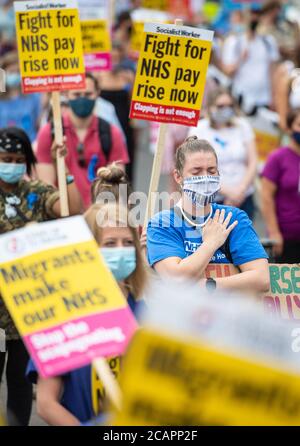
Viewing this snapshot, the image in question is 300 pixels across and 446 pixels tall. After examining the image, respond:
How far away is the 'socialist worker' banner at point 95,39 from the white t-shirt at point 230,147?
1780 millimetres

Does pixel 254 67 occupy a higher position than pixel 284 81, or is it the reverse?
pixel 284 81

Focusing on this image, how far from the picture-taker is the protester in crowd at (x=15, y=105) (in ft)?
45.0

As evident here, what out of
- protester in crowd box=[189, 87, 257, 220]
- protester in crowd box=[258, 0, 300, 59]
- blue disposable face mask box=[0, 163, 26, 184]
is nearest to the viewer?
blue disposable face mask box=[0, 163, 26, 184]

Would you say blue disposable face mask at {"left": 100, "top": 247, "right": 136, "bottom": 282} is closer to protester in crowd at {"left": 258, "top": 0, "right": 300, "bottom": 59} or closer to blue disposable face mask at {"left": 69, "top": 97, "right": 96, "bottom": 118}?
blue disposable face mask at {"left": 69, "top": 97, "right": 96, "bottom": 118}

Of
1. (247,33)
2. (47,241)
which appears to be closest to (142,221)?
(47,241)

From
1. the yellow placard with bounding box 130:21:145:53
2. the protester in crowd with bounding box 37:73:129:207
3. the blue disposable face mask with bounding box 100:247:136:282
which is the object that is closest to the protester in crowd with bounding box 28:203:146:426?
the blue disposable face mask with bounding box 100:247:136:282

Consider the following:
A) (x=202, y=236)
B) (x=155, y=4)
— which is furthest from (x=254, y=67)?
(x=202, y=236)

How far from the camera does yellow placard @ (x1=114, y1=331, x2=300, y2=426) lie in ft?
10.1

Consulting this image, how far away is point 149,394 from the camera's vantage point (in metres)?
3.12

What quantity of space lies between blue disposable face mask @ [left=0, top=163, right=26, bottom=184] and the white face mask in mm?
1121

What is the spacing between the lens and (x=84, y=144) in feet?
29.4

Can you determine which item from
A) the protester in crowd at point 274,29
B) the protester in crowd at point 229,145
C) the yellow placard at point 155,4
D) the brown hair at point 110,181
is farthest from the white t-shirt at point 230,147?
the yellow placard at point 155,4

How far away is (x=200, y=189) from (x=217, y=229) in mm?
289

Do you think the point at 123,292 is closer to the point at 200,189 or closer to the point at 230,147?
the point at 200,189
